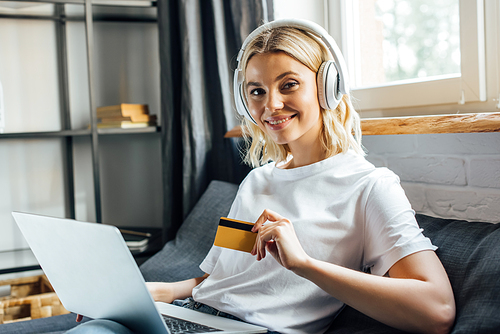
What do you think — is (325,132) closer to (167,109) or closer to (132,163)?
(167,109)

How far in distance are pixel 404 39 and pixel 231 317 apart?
0.98m

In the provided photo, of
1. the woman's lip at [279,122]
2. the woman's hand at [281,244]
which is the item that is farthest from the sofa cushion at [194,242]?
the woman's hand at [281,244]

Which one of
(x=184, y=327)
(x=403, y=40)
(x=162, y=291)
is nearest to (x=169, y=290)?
(x=162, y=291)

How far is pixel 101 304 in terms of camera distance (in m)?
0.79

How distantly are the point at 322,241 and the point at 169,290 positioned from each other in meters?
0.42

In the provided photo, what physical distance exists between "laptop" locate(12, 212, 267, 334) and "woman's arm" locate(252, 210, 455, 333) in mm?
166

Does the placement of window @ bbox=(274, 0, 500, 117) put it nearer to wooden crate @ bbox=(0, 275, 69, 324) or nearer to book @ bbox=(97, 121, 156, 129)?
book @ bbox=(97, 121, 156, 129)

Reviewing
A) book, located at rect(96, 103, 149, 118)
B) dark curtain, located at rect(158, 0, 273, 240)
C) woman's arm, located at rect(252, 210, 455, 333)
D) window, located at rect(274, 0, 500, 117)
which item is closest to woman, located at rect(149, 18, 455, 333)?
woman's arm, located at rect(252, 210, 455, 333)

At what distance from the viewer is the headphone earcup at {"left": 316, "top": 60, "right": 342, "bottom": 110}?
97 cm

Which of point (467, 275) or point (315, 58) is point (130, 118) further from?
point (467, 275)

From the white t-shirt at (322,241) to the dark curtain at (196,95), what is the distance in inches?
30.6

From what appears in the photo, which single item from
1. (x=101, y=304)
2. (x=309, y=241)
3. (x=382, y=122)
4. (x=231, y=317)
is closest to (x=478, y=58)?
(x=382, y=122)

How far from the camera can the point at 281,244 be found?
78 centimetres

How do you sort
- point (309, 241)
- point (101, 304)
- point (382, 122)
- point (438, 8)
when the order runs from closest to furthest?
point (101, 304), point (309, 241), point (382, 122), point (438, 8)
